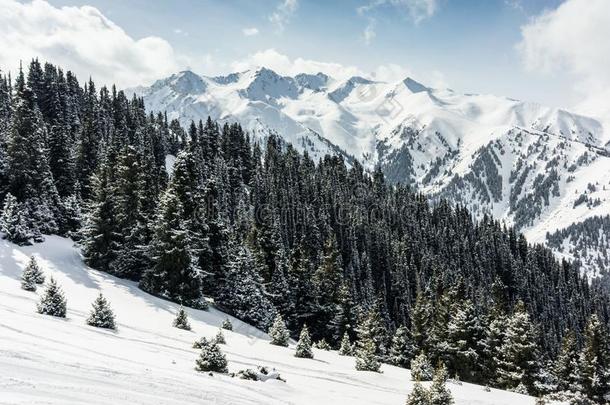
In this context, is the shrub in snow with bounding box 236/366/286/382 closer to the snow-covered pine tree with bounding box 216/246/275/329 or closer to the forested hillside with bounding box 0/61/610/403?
the forested hillside with bounding box 0/61/610/403

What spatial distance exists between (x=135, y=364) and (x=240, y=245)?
3416cm

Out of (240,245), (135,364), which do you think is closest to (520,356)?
(240,245)

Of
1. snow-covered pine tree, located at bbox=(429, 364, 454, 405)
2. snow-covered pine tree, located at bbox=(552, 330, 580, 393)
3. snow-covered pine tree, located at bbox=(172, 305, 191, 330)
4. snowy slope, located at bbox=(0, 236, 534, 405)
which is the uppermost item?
snow-covered pine tree, located at bbox=(552, 330, 580, 393)

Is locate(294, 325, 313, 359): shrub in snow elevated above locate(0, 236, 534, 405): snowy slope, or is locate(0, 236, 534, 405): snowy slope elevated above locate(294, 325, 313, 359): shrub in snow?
locate(294, 325, 313, 359): shrub in snow

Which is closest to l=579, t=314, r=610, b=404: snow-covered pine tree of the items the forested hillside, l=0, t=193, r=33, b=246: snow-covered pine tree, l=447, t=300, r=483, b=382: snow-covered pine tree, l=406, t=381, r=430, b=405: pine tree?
the forested hillside

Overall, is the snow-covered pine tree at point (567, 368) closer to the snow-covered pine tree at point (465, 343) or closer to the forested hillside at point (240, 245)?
the forested hillside at point (240, 245)

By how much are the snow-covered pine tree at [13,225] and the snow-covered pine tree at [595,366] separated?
171 feet

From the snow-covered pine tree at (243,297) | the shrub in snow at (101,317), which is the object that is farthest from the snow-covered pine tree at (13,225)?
the shrub in snow at (101,317)

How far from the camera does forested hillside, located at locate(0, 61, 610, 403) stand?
39.5m

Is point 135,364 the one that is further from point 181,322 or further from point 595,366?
point 595,366

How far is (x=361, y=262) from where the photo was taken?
11362 cm

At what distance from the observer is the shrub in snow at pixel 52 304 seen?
20883mm

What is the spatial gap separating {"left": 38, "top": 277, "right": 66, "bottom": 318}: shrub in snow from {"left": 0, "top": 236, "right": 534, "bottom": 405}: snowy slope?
582 millimetres

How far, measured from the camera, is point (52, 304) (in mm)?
21031
